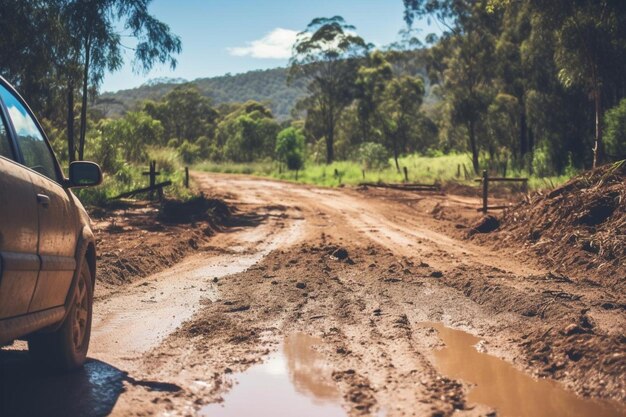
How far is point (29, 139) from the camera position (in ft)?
14.8

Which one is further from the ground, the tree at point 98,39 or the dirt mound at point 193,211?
the tree at point 98,39

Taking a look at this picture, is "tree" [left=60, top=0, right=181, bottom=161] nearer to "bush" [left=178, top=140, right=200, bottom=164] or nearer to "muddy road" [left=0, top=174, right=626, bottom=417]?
"muddy road" [left=0, top=174, right=626, bottom=417]

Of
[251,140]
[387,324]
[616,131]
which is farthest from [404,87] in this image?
[387,324]

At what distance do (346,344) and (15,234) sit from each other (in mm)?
3299

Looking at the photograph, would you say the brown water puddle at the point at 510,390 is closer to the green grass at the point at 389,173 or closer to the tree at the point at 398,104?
the green grass at the point at 389,173

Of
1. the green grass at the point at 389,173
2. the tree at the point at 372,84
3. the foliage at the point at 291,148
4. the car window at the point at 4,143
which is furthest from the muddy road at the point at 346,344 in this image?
the tree at the point at 372,84

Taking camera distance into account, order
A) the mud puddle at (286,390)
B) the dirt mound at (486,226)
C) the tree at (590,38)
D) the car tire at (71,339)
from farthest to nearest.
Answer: the tree at (590,38) < the dirt mound at (486,226) < the car tire at (71,339) < the mud puddle at (286,390)

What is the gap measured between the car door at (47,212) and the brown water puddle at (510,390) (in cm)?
278

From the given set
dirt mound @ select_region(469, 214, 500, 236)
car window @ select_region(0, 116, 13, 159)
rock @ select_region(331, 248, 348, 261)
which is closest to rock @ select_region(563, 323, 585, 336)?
car window @ select_region(0, 116, 13, 159)

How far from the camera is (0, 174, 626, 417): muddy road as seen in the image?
450 cm

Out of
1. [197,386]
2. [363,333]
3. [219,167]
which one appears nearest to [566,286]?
[363,333]

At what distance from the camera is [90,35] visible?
22.7m

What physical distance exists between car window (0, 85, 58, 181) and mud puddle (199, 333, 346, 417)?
74.8 inches

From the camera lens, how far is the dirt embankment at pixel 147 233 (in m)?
10.4
